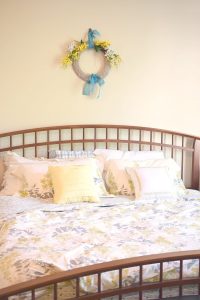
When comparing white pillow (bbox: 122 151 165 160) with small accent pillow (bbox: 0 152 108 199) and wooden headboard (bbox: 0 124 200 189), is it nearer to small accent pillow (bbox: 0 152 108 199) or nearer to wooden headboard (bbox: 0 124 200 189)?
wooden headboard (bbox: 0 124 200 189)

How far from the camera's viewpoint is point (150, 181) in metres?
2.80

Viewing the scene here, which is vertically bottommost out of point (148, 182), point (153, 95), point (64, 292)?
point (64, 292)

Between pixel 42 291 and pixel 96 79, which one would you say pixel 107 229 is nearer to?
pixel 42 291

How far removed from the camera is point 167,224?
223 cm

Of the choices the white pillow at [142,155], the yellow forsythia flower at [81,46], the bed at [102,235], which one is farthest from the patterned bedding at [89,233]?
the yellow forsythia flower at [81,46]

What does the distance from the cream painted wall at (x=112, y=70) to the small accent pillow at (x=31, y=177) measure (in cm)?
40

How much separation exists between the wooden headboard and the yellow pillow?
502 millimetres

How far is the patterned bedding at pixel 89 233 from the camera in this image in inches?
64.2

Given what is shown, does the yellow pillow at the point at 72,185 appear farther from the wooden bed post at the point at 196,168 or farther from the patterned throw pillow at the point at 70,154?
the wooden bed post at the point at 196,168

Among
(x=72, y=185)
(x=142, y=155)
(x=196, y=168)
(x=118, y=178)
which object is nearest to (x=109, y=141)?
(x=142, y=155)

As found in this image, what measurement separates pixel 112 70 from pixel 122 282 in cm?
215

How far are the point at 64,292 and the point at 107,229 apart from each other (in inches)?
25.0

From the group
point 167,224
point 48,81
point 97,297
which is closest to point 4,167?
point 48,81

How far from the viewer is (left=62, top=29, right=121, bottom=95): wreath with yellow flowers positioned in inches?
122
